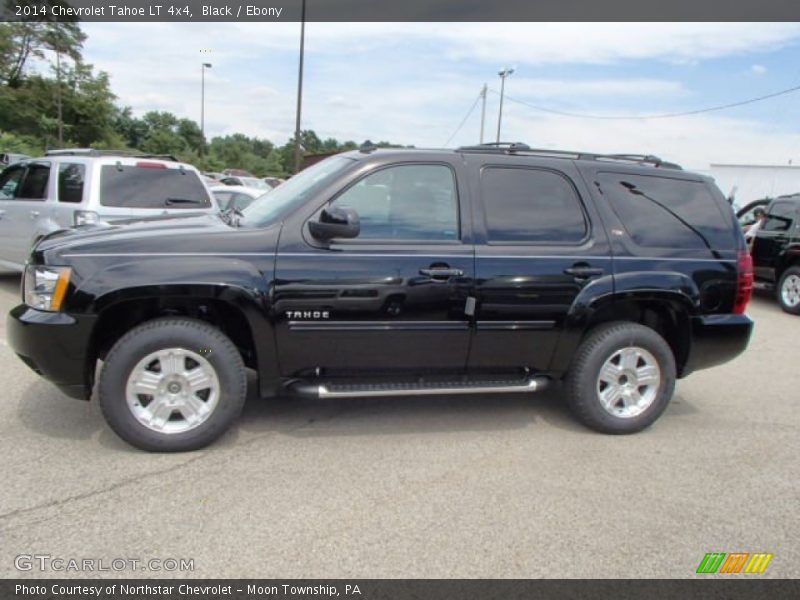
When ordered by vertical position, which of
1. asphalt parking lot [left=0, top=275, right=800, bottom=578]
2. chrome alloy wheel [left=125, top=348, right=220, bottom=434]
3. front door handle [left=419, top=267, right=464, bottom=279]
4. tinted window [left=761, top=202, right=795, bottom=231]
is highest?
tinted window [left=761, top=202, right=795, bottom=231]

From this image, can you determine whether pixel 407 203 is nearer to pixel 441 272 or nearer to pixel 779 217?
pixel 441 272

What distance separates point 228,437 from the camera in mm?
3660

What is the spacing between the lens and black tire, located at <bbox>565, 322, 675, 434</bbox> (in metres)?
3.85

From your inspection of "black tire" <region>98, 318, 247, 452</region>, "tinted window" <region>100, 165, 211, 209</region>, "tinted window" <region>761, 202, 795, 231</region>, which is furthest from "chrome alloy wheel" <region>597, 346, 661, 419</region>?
"tinted window" <region>761, 202, 795, 231</region>

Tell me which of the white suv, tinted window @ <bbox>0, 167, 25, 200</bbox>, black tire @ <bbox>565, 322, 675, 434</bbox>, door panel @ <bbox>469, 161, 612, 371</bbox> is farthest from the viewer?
tinted window @ <bbox>0, 167, 25, 200</bbox>

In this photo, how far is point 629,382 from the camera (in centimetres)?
395

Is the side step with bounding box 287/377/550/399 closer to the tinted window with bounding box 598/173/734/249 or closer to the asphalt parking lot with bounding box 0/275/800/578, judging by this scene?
the asphalt parking lot with bounding box 0/275/800/578

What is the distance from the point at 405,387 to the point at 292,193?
1461 mm

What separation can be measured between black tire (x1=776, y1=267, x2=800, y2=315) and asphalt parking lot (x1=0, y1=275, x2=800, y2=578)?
5885 mm

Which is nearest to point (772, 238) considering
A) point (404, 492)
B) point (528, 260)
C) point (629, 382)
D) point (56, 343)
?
point (629, 382)

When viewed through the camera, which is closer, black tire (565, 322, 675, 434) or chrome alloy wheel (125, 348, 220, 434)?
chrome alloy wheel (125, 348, 220, 434)

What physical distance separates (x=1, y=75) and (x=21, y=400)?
40787 millimetres
